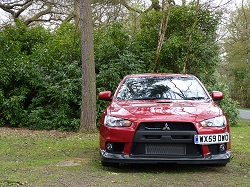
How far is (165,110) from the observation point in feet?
17.4

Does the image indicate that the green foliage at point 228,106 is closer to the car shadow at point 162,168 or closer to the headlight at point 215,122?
the car shadow at point 162,168

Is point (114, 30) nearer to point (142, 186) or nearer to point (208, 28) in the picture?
point (208, 28)

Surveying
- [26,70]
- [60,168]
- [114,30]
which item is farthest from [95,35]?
[60,168]

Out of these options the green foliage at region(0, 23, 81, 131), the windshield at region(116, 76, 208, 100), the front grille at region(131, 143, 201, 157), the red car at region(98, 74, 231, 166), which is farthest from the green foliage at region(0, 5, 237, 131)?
the front grille at region(131, 143, 201, 157)

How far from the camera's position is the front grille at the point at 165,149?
16.5 feet

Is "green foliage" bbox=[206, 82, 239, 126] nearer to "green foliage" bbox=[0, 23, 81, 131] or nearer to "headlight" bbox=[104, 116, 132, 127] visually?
"green foliage" bbox=[0, 23, 81, 131]

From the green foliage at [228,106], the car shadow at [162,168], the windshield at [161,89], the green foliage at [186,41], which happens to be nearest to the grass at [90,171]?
the car shadow at [162,168]

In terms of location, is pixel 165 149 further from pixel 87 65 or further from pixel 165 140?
pixel 87 65

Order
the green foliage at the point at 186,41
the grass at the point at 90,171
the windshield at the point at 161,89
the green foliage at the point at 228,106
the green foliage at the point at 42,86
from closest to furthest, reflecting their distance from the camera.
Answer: the grass at the point at 90,171
the windshield at the point at 161,89
the green foliage at the point at 42,86
the green foliage at the point at 186,41
the green foliage at the point at 228,106

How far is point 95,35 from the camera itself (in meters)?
13.6

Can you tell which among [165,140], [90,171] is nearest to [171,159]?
[165,140]

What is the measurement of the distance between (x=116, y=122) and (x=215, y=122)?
1.41 m

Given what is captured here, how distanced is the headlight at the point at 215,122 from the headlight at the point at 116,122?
A: 1063 mm

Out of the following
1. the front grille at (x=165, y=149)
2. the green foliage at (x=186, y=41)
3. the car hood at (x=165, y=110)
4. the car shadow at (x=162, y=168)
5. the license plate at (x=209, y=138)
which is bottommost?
the car shadow at (x=162, y=168)
